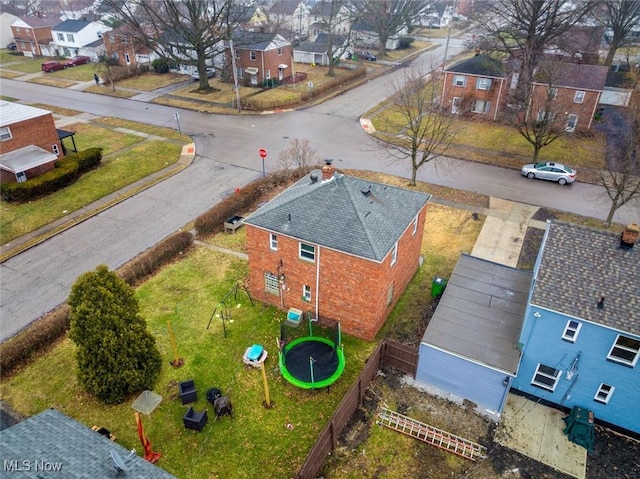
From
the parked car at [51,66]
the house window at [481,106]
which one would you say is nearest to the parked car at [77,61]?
the parked car at [51,66]

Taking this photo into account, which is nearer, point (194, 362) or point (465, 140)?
point (194, 362)

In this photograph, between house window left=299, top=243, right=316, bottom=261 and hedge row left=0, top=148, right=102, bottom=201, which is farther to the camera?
hedge row left=0, top=148, right=102, bottom=201

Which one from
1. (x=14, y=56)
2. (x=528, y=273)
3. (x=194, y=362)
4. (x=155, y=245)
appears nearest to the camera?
(x=194, y=362)

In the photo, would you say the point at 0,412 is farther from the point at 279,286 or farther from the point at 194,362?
the point at 279,286

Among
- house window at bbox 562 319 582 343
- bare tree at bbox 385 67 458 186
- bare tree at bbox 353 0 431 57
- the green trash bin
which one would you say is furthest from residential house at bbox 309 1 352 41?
house window at bbox 562 319 582 343

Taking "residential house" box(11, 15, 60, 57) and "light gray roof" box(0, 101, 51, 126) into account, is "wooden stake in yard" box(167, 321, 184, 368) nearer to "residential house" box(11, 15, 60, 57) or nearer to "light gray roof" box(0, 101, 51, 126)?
"light gray roof" box(0, 101, 51, 126)

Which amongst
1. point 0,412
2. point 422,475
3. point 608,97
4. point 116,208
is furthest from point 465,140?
point 0,412
